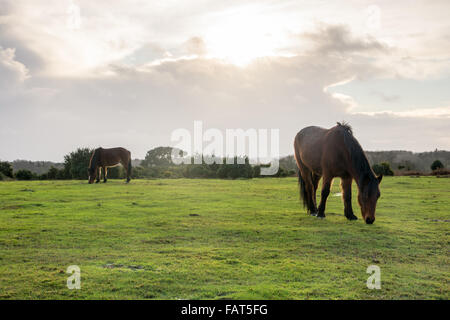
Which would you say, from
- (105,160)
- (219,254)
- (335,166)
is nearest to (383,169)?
(105,160)

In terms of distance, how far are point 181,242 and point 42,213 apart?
6142 mm

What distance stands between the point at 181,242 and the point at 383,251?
145 inches

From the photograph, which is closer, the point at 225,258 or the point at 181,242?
the point at 225,258

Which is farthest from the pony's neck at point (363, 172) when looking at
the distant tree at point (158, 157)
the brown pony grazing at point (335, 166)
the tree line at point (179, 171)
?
the distant tree at point (158, 157)

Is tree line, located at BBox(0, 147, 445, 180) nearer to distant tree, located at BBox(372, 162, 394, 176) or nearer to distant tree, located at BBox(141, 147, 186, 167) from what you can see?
distant tree, located at BBox(372, 162, 394, 176)

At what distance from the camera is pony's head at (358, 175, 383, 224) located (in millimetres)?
9094

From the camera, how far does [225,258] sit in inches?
228

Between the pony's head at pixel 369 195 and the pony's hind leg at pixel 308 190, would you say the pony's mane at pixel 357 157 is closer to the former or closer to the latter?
the pony's head at pixel 369 195

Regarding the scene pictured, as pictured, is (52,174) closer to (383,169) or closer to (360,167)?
(383,169)
